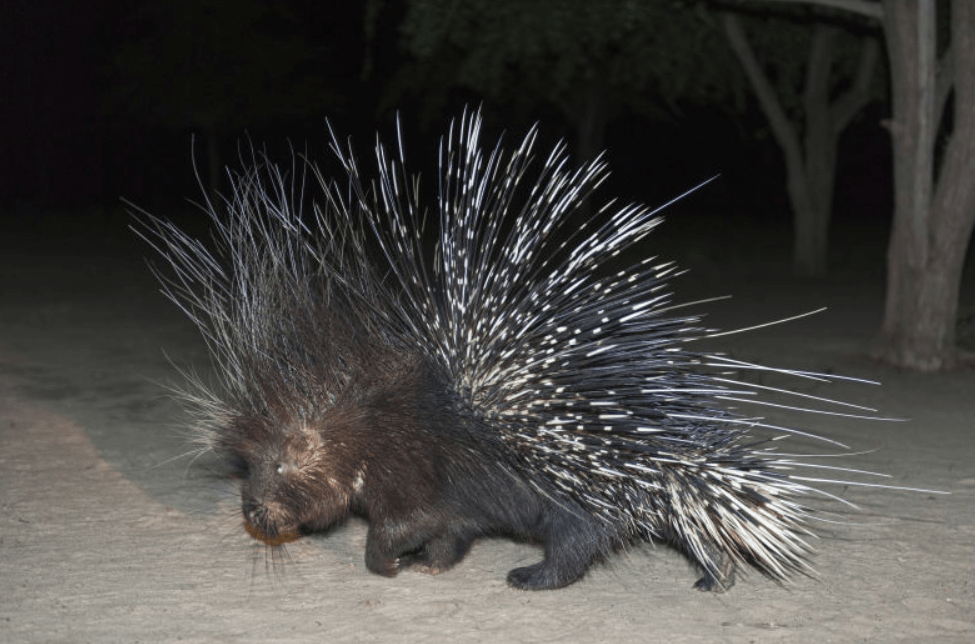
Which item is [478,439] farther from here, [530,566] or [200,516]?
[200,516]

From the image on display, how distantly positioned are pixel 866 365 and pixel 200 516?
5640mm

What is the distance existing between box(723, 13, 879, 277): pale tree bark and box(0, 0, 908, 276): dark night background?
227 cm

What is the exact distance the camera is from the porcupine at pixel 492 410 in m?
3.77

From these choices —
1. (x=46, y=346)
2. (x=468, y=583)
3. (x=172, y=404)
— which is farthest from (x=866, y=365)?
(x=46, y=346)

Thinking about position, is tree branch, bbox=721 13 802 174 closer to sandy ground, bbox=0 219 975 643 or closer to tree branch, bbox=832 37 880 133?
tree branch, bbox=832 37 880 133

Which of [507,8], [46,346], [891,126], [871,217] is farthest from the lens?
[871,217]

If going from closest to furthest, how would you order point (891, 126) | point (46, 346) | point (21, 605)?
point (21, 605), point (891, 126), point (46, 346)

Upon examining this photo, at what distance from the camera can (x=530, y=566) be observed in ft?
13.4

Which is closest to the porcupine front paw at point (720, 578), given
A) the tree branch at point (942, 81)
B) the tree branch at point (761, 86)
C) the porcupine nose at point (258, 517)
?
the porcupine nose at point (258, 517)

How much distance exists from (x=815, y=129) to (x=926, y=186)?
23.1 ft

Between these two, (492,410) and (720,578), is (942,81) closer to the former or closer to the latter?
(720,578)

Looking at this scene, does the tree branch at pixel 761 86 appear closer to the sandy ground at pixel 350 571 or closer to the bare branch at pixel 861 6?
the bare branch at pixel 861 6

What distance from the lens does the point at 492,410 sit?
386 centimetres

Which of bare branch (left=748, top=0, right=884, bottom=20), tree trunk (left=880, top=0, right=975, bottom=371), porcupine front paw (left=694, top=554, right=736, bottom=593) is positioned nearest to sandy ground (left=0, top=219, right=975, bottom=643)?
porcupine front paw (left=694, top=554, right=736, bottom=593)
